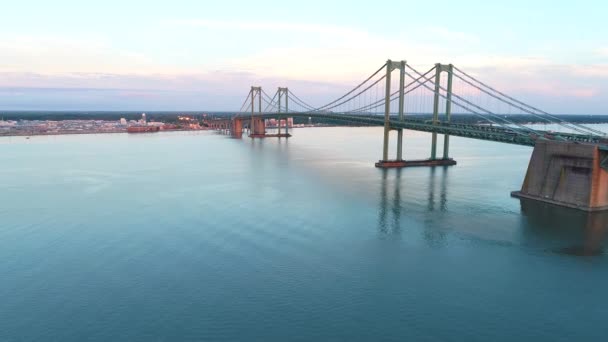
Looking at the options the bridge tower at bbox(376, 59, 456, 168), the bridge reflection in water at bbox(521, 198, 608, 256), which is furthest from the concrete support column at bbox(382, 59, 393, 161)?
the bridge reflection in water at bbox(521, 198, 608, 256)

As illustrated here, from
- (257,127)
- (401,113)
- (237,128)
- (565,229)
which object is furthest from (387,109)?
(237,128)

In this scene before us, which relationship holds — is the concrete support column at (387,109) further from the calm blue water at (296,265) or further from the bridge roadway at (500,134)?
the calm blue water at (296,265)

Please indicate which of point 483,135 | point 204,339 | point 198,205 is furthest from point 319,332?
point 483,135

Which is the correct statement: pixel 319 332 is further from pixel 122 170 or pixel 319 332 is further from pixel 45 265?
pixel 122 170

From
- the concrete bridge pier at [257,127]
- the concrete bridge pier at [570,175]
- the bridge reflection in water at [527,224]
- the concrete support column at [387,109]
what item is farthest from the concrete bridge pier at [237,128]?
the concrete bridge pier at [570,175]

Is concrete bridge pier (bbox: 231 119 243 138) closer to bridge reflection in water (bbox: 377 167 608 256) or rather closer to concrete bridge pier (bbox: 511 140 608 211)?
bridge reflection in water (bbox: 377 167 608 256)

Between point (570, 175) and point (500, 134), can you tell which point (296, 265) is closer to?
point (570, 175)
